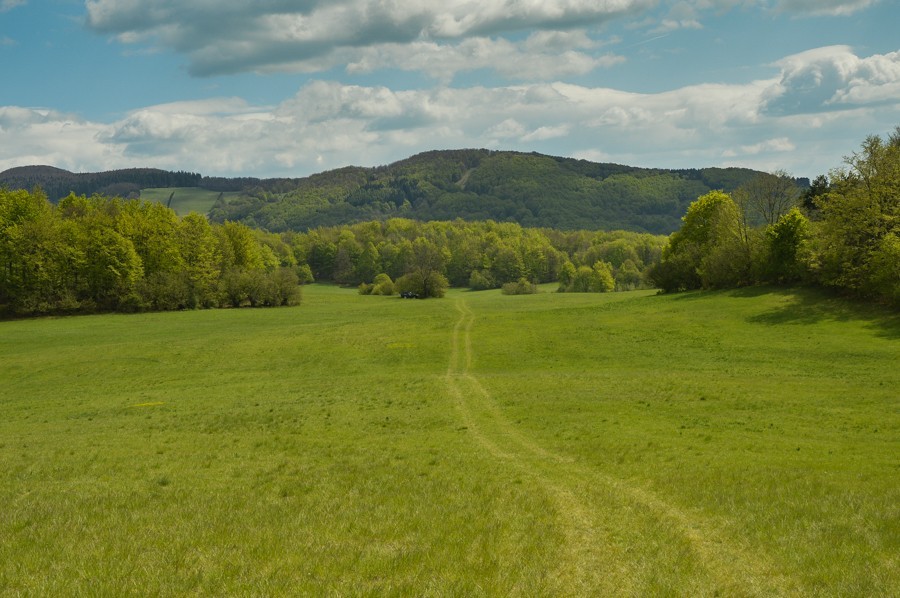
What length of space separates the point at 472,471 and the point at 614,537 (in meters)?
6.37

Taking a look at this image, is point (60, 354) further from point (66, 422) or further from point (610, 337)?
point (610, 337)

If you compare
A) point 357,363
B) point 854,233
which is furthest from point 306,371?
point 854,233

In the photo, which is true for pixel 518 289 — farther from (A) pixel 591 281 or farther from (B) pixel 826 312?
(B) pixel 826 312

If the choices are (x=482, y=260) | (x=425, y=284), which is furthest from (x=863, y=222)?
(x=482, y=260)

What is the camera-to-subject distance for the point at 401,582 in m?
9.36

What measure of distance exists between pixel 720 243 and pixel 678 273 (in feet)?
21.3

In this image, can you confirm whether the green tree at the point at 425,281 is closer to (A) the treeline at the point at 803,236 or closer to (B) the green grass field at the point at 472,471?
(A) the treeline at the point at 803,236

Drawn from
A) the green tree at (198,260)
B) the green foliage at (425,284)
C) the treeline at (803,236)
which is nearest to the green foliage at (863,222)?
the treeline at (803,236)

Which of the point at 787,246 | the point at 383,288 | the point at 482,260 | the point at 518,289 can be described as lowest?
the point at 518,289

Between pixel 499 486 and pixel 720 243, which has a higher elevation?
pixel 720 243

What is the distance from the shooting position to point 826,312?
53.0 m

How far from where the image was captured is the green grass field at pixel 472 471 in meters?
9.89

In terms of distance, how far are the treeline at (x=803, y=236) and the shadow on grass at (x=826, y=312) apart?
1.32 meters

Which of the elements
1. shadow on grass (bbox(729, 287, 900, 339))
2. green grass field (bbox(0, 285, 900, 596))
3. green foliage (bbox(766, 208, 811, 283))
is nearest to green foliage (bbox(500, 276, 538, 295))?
green foliage (bbox(766, 208, 811, 283))
